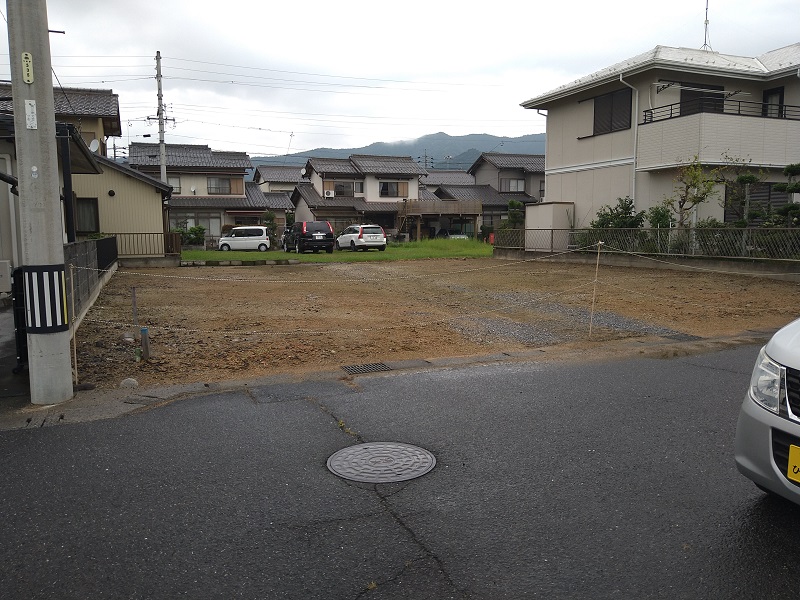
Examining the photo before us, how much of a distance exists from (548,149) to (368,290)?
1511cm

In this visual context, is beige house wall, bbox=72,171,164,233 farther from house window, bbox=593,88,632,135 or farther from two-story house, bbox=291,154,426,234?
two-story house, bbox=291,154,426,234

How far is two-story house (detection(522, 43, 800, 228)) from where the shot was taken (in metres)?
19.4

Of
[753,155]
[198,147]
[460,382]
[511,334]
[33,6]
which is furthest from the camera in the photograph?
[198,147]

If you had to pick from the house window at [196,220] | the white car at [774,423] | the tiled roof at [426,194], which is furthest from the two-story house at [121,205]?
the tiled roof at [426,194]

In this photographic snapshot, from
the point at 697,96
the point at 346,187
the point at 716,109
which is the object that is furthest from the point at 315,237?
the point at 716,109

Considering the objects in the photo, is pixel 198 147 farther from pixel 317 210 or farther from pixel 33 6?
pixel 33 6

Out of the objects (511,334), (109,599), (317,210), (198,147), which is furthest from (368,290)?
(198,147)

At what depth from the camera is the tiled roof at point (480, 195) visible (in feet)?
163

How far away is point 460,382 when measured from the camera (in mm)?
6176

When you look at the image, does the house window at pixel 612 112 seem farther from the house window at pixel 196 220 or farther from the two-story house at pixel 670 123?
the house window at pixel 196 220

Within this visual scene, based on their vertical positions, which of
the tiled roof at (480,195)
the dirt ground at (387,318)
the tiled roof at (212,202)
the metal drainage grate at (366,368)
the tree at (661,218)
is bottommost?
the metal drainage grate at (366,368)

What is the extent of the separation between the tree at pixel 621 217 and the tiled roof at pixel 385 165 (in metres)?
27.8

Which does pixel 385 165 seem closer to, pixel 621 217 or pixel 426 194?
pixel 426 194

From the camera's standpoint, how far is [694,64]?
20.4 metres
